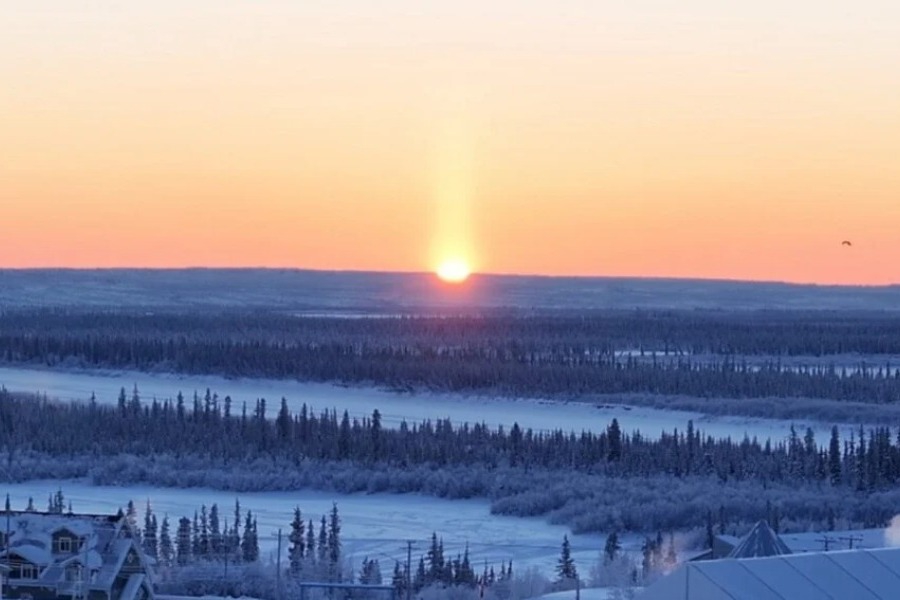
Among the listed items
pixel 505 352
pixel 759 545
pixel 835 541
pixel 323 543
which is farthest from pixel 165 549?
pixel 505 352

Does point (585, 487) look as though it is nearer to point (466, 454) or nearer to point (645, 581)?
point (466, 454)

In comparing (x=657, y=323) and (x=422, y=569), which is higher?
(x=657, y=323)

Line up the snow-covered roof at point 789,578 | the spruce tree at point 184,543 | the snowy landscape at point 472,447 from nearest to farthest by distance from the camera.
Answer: the snow-covered roof at point 789,578 → the spruce tree at point 184,543 → the snowy landscape at point 472,447

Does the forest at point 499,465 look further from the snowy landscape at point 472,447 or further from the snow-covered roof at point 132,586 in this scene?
the snow-covered roof at point 132,586

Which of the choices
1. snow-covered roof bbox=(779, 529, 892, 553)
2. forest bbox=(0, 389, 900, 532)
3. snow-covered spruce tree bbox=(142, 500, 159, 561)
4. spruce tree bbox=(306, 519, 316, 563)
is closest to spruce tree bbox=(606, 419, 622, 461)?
forest bbox=(0, 389, 900, 532)

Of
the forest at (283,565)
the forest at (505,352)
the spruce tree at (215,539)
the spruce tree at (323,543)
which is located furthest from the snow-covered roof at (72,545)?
the forest at (505,352)

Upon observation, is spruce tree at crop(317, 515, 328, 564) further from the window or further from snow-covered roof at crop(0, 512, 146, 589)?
the window

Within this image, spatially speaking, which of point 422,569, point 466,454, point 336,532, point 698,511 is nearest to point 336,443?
point 466,454

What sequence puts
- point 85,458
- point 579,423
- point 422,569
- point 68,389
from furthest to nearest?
1. point 68,389
2. point 579,423
3. point 85,458
4. point 422,569
